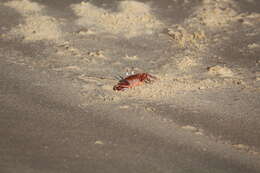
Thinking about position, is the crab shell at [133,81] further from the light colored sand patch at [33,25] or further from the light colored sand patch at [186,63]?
the light colored sand patch at [33,25]

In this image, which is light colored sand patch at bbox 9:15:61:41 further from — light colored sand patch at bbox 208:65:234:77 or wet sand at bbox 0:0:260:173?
light colored sand patch at bbox 208:65:234:77

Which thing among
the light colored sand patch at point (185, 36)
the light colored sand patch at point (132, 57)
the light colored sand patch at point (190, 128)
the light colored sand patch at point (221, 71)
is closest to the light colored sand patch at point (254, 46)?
the light colored sand patch at point (185, 36)

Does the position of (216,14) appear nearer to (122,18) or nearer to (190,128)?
(122,18)

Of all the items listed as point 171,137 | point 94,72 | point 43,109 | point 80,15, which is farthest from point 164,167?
point 80,15

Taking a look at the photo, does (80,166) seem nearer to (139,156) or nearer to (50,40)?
(139,156)

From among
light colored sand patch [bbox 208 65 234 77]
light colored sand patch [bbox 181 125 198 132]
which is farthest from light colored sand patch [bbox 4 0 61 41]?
light colored sand patch [bbox 181 125 198 132]
